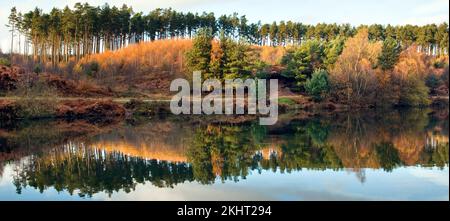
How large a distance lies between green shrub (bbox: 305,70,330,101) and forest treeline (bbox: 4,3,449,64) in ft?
35.6

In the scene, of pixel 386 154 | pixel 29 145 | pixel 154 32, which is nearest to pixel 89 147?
pixel 29 145

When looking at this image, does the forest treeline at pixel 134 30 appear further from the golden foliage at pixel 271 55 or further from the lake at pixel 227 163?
the lake at pixel 227 163

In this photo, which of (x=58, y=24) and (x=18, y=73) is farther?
(x=58, y=24)

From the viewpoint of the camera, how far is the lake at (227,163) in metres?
13.6

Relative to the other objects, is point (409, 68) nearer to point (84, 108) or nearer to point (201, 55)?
point (201, 55)

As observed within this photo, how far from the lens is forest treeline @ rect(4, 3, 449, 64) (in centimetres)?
6750

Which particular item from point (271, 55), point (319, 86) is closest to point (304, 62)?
point (319, 86)

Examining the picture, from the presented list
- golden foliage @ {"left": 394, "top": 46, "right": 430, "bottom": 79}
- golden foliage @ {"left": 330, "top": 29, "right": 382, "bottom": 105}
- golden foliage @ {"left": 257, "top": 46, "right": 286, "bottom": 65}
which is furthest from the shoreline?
golden foliage @ {"left": 257, "top": 46, "right": 286, "bottom": 65}

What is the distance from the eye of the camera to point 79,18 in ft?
221

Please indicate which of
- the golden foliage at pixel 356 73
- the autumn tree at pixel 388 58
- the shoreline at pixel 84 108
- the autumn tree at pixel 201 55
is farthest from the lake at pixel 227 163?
the autumn tree at pixel 201 55

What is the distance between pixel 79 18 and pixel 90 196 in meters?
59.2

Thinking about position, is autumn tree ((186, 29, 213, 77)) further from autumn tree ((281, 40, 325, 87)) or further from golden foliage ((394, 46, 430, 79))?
golden foliage ((394, 46, 430, 79))

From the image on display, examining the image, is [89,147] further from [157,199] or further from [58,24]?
[58,24]

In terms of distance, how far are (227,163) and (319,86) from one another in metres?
37.0
